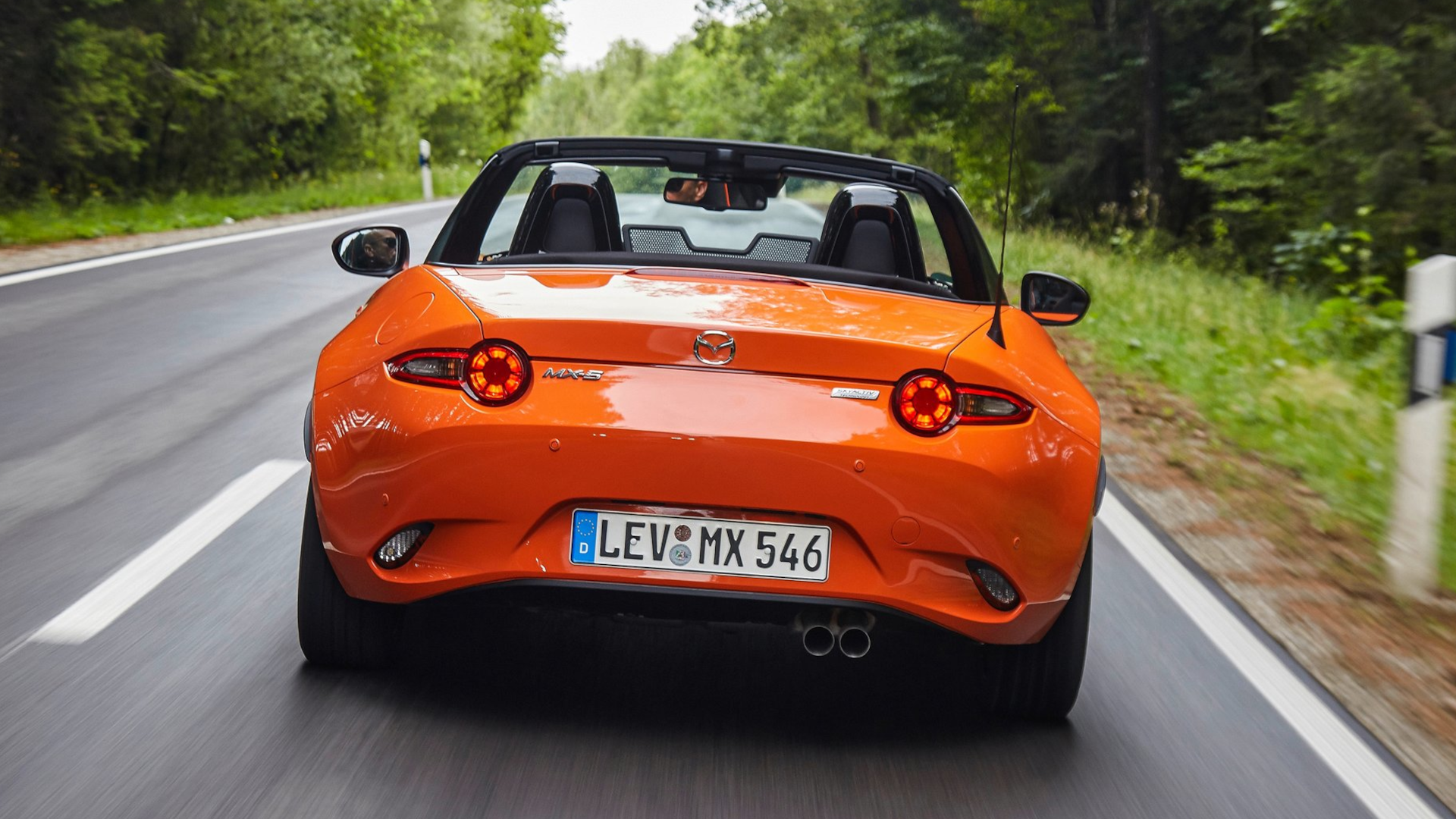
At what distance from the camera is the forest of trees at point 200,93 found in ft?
70.0

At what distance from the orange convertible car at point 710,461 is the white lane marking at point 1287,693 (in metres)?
0.72

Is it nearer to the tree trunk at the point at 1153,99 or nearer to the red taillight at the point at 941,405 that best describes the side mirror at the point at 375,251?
the red taillight at the point at 941,405

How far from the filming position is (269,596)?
14.9ft

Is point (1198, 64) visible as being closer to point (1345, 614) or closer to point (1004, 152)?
point (1004, 152)

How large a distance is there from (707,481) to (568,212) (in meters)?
1.41

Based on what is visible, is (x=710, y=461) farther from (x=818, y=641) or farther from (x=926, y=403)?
(x=818, y=641)

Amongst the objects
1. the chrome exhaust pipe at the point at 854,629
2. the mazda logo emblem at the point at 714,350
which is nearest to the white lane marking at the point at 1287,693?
the chrome exhaust pipe at the point at 854,629

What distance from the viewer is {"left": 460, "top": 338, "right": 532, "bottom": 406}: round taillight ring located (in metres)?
3.27

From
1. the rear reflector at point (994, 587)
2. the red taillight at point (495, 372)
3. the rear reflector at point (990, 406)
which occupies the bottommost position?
the rear reflector at point (994, 587)

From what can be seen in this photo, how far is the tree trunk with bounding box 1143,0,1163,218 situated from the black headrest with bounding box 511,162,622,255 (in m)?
23.9

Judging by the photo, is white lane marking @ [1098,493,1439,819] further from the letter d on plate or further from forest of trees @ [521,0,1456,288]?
forest of trees @ [521,0,1456,288]

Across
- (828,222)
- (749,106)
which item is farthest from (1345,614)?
(749,106)

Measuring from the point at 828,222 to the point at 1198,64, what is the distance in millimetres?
25060

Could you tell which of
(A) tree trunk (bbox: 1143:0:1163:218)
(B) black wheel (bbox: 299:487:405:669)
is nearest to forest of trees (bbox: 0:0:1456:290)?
(A) tree trunk (bbox: 1143:0:1163:218)
